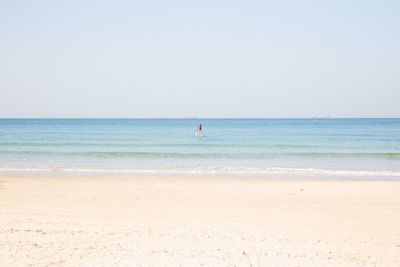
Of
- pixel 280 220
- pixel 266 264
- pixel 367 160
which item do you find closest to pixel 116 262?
pixel 266 264

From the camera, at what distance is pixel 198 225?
889cm

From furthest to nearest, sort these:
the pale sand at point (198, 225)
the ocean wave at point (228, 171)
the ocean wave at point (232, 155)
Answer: the ocean wave at point (232, 155), the ocean wave at point (228, 171), the pale sand at point (198, 225)

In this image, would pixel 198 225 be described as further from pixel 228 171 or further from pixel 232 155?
pixel 232 155

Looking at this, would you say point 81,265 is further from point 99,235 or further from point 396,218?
point 396,218

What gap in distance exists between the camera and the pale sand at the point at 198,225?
6688 mm

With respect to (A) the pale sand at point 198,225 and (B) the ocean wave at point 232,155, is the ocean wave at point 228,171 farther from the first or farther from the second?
(B) the ocean wave at point 232,155

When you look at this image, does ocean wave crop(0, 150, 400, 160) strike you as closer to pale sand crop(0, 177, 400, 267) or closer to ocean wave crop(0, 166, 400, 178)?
ocean wave crop(0, 166, 400, 178)

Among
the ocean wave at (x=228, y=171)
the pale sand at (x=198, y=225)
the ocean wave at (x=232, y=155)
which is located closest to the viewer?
the pale sand at (x=198, y=225)

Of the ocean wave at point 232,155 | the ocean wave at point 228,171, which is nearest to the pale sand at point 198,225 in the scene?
the ocean wave at point 228,171

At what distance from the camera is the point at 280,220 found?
31.4ft

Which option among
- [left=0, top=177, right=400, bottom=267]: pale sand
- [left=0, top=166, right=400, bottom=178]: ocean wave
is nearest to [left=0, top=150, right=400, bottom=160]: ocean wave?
[left=0, top=166, right=400, bottom=178]: ocean wave

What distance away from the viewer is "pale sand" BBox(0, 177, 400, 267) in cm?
669

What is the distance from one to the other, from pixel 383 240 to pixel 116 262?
485cm

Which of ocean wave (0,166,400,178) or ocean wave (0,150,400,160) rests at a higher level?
ocean wave (0,150,400,160)
